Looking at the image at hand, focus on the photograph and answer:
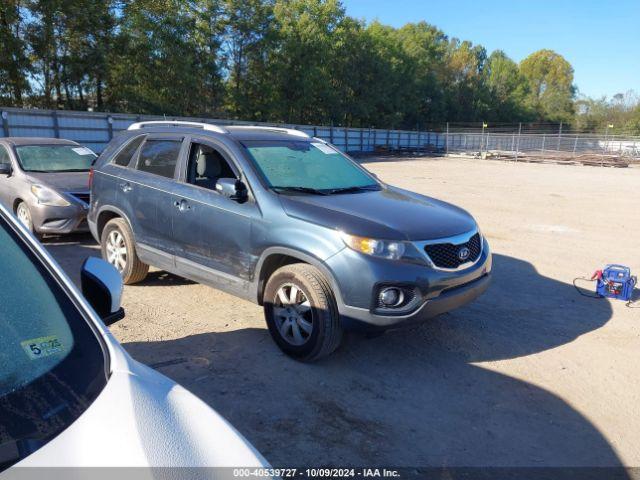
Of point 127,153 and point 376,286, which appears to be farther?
point 127,153

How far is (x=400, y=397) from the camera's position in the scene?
12.0 feet

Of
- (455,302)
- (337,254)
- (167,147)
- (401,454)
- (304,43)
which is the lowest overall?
(401,454)

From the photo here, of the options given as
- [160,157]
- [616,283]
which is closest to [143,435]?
[160,157]

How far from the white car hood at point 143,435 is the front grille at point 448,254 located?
2544mm

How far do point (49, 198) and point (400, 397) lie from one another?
602cm

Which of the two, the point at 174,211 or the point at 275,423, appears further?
the point at 174,211

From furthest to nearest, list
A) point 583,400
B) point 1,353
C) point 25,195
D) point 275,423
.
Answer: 1. point 25,195
2. point 583,400
3. point 275,423
4. point 1,353

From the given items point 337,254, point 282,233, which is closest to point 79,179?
point 282,233

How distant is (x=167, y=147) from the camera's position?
17.3 ft

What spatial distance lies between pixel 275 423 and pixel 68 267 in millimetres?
4315

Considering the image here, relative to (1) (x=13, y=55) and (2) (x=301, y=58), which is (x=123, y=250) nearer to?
(1) (x=13, y=55)

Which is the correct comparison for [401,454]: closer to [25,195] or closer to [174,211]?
[174,211]

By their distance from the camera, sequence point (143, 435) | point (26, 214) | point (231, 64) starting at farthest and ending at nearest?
point (231, 64) → point (26, 214) → point (143, 435)

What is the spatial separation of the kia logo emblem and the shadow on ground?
33.2 inches
